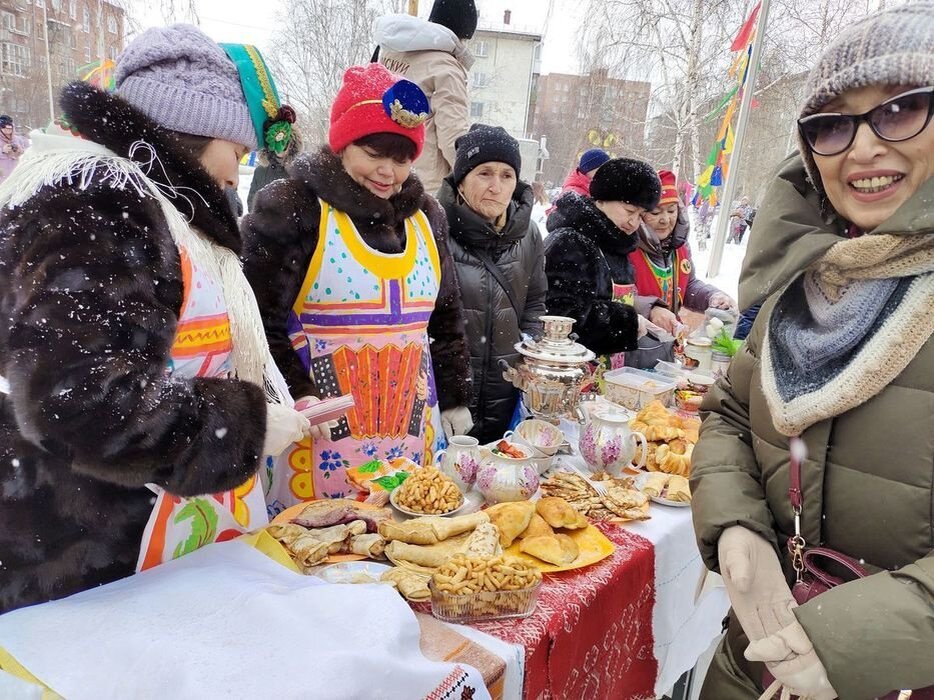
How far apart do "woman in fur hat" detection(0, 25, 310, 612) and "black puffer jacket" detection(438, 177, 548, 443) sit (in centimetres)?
153

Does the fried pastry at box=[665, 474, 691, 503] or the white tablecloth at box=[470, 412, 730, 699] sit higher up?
the fried pastry at box=[665, 474, 691, 503]

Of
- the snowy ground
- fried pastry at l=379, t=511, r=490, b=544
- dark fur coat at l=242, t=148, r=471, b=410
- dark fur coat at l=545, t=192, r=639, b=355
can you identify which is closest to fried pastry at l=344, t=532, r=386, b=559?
fried pastry at l=379, t=511, r=490, b=544

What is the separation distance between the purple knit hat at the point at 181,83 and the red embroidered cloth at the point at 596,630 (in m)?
1.25

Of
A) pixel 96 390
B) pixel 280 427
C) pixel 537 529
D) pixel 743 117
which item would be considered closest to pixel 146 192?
pixel 96 390

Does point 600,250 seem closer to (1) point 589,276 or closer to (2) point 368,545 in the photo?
(1) point 589,276

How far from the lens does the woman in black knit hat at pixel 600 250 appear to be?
10.7 feet

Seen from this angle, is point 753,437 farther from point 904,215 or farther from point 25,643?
point 25,643

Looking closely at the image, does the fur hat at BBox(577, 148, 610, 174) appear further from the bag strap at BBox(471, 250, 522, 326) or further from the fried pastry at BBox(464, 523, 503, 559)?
the fried pastry at BBox(464, 523, 503, 559)

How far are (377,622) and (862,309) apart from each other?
3.39 ft

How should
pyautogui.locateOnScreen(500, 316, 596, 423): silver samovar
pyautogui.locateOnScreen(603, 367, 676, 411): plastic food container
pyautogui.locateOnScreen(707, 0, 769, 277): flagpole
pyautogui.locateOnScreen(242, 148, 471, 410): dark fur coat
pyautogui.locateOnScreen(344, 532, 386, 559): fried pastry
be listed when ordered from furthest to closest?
pyautogui.locateOnScreen(707, 0, 769, 277): flagpole < pyautogui.locateOnScreen(603, 367, 676, 411): plastic food container < pyautogui.locateOnScreen(500, 316, 596, 423): silver samovar < pyautogui.locateOnScreen(242, 148, 471, 410): dark fur coat < pyautogui.locateOnScreen(344, 532, 386, 559): fried pastry

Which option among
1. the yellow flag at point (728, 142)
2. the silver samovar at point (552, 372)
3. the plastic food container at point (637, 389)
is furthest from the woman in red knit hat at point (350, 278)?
the yellow flag at point (728, 142)

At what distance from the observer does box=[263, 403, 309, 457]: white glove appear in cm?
134

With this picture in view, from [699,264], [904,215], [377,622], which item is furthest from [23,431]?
[699,264]

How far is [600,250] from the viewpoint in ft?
11.1
